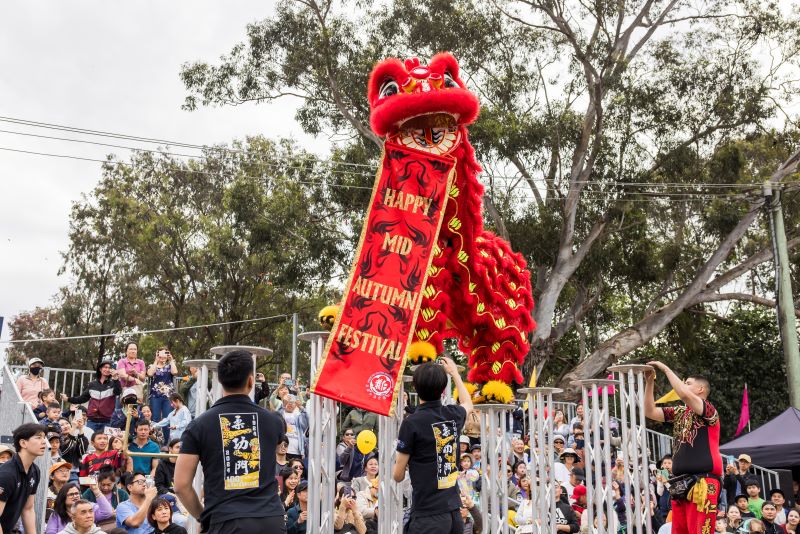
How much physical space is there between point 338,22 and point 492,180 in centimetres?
433

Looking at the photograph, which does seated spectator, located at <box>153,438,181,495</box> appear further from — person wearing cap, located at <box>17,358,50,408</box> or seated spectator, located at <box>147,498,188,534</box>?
person wearing cap, located at <box>17,358,50,408</box>

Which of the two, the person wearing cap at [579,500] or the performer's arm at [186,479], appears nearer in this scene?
the performer's arm at [186,479]

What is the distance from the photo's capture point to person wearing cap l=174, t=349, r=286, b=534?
136 inches

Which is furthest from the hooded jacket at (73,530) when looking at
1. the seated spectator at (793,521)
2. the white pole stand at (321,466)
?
the seated spectator at (793,521)

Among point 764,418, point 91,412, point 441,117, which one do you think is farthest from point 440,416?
point 764,418

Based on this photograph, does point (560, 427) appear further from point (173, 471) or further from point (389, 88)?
point (389, 88)

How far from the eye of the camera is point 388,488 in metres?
5.67

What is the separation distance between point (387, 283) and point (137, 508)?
9.47 feet

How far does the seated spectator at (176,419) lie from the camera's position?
30.6ft

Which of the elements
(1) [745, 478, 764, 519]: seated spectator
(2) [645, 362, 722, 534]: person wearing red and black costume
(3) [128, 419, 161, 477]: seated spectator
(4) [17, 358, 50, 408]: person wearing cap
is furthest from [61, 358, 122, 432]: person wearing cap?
(1) [745, 478, 764, 519]: seated spectator

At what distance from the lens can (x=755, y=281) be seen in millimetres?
20062

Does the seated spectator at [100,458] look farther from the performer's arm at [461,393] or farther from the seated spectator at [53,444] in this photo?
the performer's arm at [461,393]

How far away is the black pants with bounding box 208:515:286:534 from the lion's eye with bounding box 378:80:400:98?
10.9 ft

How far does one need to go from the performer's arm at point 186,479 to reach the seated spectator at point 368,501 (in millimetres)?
4416
